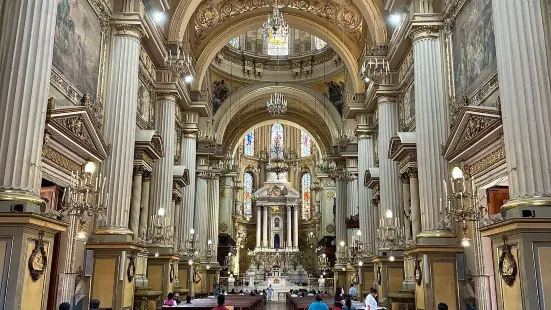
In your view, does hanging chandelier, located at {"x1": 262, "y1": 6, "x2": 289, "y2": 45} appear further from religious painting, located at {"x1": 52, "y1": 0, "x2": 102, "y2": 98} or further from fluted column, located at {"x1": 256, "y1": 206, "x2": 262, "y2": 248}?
fluted column, located at {"x1": 256, "y1": 206, "x2": 262, "y2": 248}

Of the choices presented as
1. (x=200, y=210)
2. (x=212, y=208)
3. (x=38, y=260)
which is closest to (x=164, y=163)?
(x=200, y=210)

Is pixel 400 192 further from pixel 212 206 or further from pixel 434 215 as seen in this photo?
pixel 212 206

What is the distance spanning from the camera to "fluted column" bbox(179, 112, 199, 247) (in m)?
22.5

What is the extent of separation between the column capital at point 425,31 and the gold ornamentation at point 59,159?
9.42 metres

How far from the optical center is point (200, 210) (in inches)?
1054

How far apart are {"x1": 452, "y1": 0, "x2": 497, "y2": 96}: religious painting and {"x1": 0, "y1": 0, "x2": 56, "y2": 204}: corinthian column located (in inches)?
344

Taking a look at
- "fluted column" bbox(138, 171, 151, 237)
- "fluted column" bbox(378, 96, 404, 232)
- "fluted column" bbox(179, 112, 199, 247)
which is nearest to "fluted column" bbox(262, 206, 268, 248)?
"fluted column" bbox(179, 112, 199, 247)

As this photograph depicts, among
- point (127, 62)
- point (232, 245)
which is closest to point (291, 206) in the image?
point (232, 245)

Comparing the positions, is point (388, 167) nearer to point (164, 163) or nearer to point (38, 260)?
point (164, 163)

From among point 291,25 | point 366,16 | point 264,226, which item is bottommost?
point 264,226

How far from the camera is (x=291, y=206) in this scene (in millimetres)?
46312

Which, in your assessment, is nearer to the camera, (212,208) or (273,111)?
(273,111)

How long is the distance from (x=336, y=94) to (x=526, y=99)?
995 inches

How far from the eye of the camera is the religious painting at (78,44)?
1083 cm
